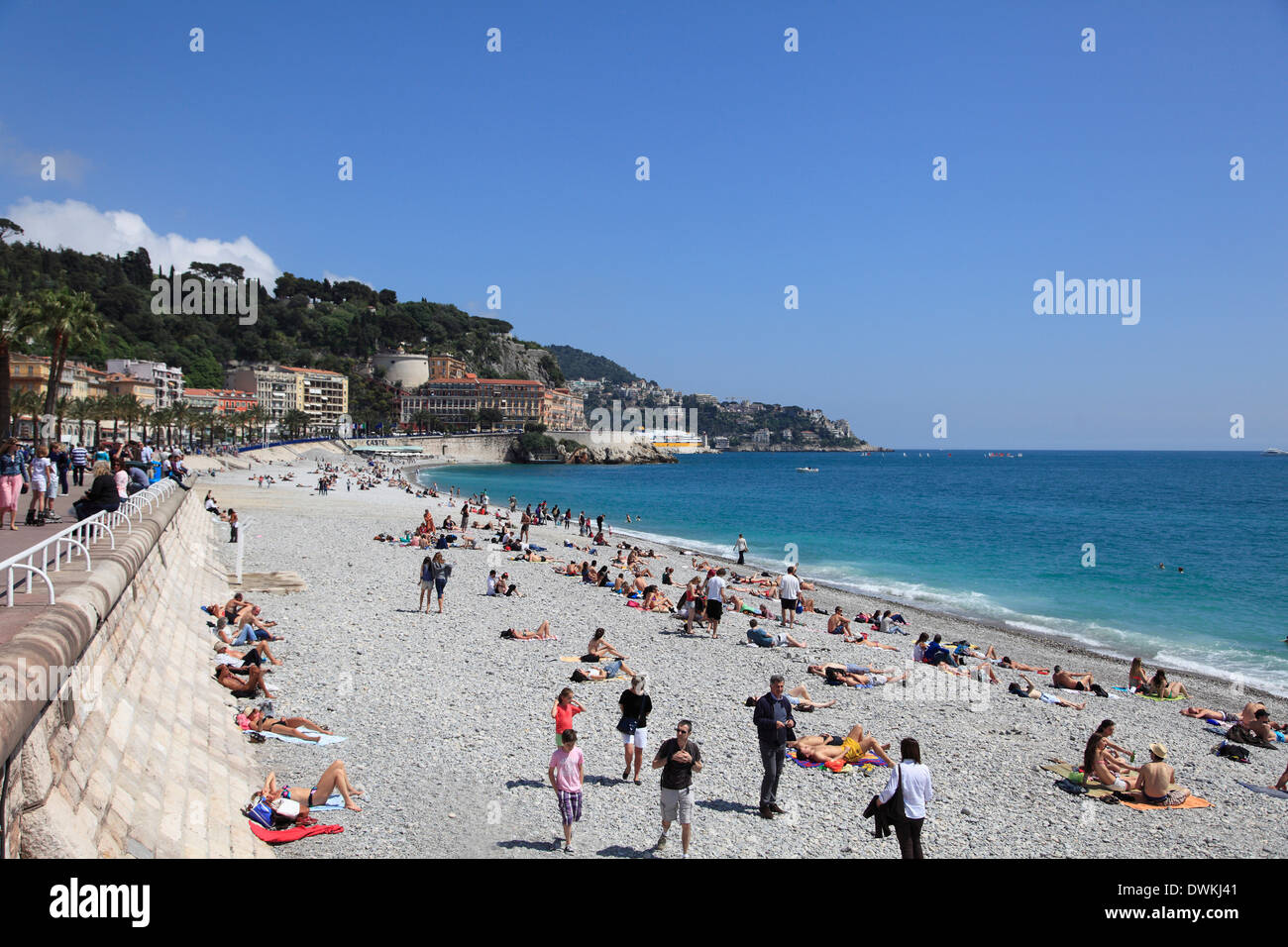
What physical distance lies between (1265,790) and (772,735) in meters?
6.80

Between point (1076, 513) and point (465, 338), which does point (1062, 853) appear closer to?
point (1076, 513)

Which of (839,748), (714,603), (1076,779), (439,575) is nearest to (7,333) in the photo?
(439,575)

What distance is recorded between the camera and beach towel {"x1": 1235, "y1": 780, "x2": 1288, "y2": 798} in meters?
8.98

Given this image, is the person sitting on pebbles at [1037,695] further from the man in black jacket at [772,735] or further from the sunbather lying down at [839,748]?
the man in black jacket at [772,735]

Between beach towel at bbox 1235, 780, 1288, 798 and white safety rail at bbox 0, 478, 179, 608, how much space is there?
12540 millimetres

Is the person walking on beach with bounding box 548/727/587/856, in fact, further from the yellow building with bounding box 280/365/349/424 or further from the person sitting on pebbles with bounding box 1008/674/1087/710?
the yellow building with bounding box 280/365/349/424

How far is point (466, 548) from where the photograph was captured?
25688 mm

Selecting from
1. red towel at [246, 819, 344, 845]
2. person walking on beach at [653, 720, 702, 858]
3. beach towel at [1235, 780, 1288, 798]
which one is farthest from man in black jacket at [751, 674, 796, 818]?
beach towel at [1235, 780, 1288, 798]

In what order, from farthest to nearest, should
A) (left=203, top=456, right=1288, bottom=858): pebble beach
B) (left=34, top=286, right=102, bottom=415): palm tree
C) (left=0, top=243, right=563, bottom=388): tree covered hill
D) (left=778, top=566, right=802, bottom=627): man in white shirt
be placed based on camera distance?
(left=0, top=243, right=563, bottom=388): tree covered hill < (left=34, top=286, right=102, bottom=415): palm tree < (left=778, top=566, right=802, bottom=627): man in white shirt < (left=203, top=456, right=1288, bottom=858): pebble beach

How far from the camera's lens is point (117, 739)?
5371mm

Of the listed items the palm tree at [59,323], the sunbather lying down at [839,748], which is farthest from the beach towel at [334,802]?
the palm tree at [59,323]

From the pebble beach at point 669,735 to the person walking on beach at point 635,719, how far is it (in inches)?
11.5

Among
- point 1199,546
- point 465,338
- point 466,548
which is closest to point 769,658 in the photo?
point 466,548

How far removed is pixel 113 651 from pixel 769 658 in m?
10.2
